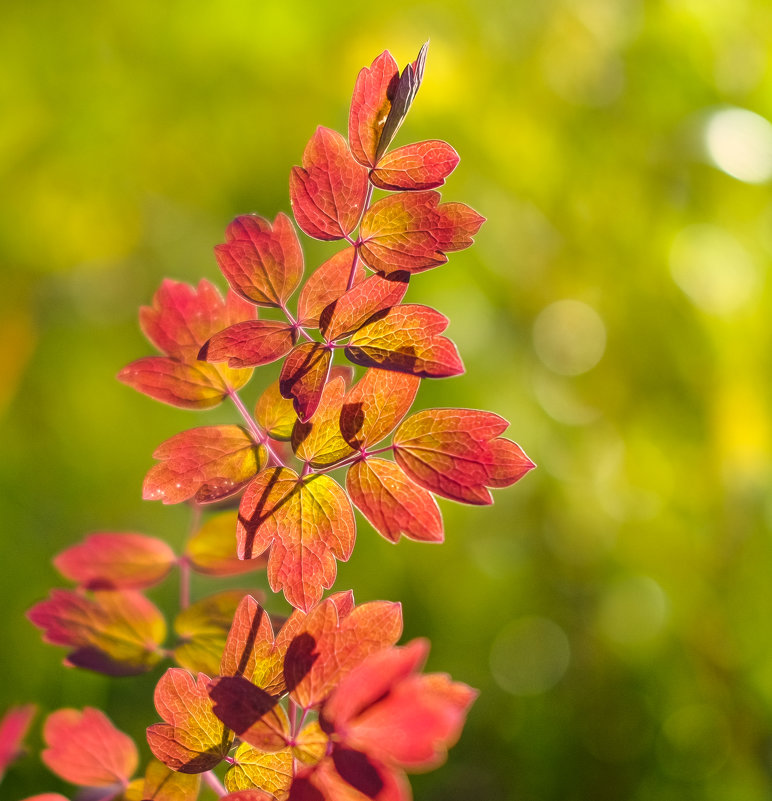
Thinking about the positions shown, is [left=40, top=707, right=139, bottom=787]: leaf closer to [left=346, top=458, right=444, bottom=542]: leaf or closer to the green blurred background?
[left=346, top=458, right=444, bottom=542]: leaf

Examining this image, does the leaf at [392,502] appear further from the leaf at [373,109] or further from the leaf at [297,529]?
the leaf at [373,109]

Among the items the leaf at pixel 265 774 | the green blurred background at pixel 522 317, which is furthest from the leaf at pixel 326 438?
the green blurred background at pixel 522 317

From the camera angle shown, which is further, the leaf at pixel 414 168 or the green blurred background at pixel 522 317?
the green blurred background at pixel 522 317

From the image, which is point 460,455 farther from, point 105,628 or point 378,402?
point 105,628

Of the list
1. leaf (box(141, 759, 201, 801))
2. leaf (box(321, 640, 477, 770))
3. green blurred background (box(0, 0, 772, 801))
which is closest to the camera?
leaf (box(321, 640, 477, 770))

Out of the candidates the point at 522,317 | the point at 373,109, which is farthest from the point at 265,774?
the point at 522,317

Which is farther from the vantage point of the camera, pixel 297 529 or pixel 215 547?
pixel 215 547

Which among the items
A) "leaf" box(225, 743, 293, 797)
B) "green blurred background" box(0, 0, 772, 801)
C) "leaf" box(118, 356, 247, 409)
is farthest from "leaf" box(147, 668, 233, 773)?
"green blurred background" box(0, 0, 772, 801)
